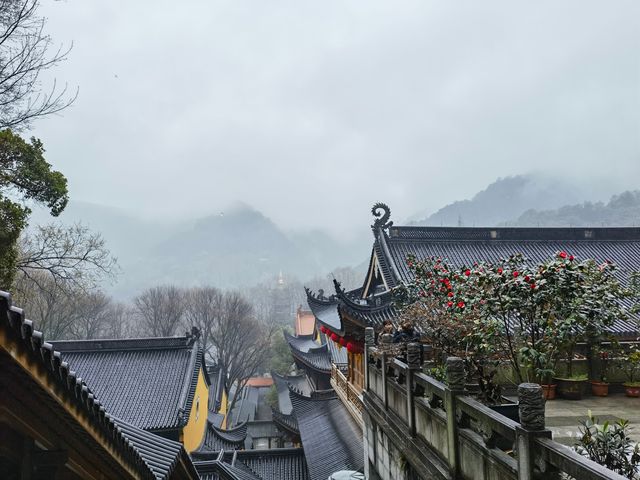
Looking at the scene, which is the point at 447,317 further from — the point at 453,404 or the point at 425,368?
the point at 453,404

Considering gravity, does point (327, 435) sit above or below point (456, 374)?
below

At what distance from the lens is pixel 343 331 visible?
13125 millimetres

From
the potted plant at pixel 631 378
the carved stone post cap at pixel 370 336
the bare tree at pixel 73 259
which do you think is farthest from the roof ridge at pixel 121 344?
the potted plant at pixel 631 378

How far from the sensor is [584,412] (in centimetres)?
814

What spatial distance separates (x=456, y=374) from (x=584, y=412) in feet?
16.9

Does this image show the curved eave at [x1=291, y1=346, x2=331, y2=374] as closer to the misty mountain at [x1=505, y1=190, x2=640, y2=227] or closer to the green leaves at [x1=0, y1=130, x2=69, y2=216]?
the green leaves at [x1=0, y1=130, x2=69, y2=216]

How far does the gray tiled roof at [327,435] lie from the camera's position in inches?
520

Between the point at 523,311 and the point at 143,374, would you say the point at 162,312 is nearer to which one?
the point at 143,374

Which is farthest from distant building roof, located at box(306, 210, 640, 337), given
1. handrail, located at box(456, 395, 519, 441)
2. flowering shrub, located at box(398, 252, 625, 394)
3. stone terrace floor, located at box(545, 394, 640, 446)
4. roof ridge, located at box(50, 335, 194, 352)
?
handrail, located at box(456, 395, 519, 441)

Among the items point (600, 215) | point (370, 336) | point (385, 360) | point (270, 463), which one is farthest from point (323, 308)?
point (600, 215)

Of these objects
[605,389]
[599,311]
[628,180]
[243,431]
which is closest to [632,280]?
[605,389]

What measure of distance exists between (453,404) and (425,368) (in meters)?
2.49

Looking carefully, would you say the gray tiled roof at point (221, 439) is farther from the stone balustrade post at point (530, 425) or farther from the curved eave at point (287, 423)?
the stone balustrade post at point (530, 425)

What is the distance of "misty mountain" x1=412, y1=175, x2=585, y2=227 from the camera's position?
555ft
